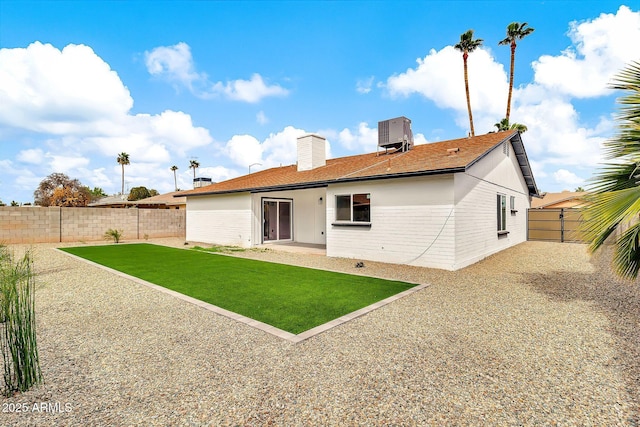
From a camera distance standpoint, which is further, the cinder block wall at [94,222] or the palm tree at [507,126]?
the palm tree at [507,126]

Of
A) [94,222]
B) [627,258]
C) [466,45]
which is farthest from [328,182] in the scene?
[466,45]

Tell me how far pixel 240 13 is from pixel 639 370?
1532 cm

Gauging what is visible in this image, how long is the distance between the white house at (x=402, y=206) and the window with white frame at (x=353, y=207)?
0.13 feet

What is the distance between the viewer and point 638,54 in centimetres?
441

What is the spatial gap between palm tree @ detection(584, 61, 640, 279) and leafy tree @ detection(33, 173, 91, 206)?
45.4 meters

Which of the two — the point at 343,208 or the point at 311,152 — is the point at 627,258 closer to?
the point at 343,208

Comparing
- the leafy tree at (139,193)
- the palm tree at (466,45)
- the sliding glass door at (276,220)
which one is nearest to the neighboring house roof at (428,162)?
the sliding glass door at (276,220)

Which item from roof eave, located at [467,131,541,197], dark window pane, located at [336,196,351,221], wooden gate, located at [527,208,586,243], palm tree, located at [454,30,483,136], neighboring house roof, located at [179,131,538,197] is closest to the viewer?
neighboring house roof, located at [179,131,538,197]

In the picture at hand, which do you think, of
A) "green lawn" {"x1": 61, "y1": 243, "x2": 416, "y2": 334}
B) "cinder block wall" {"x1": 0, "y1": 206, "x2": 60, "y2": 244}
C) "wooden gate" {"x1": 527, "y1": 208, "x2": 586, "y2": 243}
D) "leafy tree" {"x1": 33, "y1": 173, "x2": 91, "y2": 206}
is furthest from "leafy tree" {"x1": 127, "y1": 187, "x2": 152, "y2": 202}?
"wooden gate" {"x1": 527, "y1": 208, "x2": 586, "y2": 243}

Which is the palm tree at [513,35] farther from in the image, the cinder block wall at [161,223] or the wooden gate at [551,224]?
the cinder block wall at [161,223]

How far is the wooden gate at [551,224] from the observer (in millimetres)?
16969

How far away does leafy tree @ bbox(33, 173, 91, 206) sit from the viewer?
36487mm

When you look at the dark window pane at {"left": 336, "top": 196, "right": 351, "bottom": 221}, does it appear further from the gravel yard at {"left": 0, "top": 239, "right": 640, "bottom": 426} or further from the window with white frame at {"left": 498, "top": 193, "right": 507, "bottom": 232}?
the window with white frame at {"left": 498, "top": 193, "right": 507, "bottom": 232}

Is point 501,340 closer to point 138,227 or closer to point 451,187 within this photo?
point 451,187
